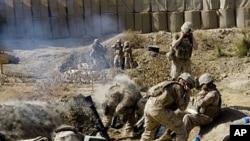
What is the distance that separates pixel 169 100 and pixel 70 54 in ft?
36.8

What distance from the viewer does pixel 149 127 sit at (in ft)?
34.0

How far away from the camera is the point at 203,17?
70.8ft

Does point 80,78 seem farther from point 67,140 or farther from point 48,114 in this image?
point 67,140

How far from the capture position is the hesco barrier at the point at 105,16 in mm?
21500

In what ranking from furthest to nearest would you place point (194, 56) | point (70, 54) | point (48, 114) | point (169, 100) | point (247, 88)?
1. point (70, 54)
2. point (194, 56)
3. point (247, 88)
4. point (48, 114)
5. point (169, 100)

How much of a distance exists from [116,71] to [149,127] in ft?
25.3

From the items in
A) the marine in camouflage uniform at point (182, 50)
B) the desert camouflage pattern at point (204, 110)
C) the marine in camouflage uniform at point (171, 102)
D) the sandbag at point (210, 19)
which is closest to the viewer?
the marine in camouflage uniform at point (171, 102)

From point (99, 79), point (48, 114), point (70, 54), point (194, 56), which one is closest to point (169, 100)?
point (48, 114)

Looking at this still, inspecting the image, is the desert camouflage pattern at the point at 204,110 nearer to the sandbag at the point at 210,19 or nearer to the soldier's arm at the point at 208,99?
the soldier's arm at the point at 208,99

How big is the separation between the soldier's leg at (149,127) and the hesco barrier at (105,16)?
11511 mm

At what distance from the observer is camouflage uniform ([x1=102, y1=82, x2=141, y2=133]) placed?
1156cm

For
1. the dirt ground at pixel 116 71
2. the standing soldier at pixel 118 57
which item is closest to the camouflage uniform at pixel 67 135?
the dirt ground at pixel 116 71

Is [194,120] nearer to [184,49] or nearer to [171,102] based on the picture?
[171,102]

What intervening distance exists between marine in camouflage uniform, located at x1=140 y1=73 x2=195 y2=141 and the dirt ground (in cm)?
59
